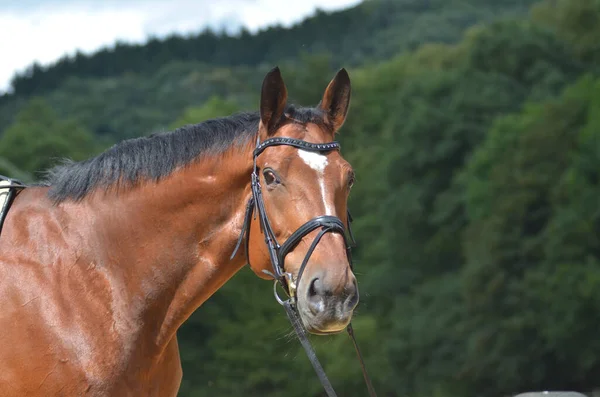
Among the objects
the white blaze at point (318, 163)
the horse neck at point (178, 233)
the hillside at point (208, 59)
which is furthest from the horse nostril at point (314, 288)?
the hillside at point (208, 59)

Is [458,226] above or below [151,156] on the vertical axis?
below

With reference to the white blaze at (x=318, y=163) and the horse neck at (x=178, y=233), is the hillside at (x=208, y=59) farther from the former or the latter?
the white blaze at (x=318, y=163)

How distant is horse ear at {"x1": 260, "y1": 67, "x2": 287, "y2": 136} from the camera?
201 inches

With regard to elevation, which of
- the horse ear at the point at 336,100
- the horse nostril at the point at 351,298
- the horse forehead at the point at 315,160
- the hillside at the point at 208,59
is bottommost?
the hillside at the point at 208,59

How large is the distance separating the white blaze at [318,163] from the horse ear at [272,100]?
0.32 meters

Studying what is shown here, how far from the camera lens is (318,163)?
4938mm

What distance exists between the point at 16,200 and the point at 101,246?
0.61 meters

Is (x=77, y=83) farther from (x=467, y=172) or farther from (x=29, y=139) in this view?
(x=467, y=172)

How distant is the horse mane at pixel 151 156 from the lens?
212 inches

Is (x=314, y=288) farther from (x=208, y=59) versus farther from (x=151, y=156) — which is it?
(x=208, y=59)

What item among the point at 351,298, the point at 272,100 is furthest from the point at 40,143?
the point at 351,298

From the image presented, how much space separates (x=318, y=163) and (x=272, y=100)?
1.63 feet

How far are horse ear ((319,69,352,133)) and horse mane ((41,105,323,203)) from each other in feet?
0.32

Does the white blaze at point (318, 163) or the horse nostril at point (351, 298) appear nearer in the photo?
the horse nostril at point (351, 298)
